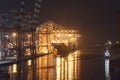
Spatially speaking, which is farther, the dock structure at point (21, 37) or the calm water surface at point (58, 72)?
the dock structure at point (21, 37)

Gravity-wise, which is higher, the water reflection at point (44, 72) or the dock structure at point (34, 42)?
the dock structure at point (34, 42)

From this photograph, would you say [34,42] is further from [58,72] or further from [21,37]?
[58,72]

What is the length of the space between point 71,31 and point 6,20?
46.9 meters

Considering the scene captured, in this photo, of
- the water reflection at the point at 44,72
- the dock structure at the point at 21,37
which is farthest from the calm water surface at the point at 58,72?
the dock structure at the point at 21,37

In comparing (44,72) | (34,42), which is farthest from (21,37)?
(44,72)

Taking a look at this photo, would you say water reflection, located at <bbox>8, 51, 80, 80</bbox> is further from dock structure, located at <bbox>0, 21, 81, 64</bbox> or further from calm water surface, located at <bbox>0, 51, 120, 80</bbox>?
dock structure, located at <bbox>0, 21, 81, 64</bbox>

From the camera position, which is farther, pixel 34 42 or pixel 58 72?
pixel 34 42

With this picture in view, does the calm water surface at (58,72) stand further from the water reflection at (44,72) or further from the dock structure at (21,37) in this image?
the dock structure at (21,37)

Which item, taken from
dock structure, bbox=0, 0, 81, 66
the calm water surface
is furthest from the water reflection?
dock structure, bbox=0, 0, 81, 66

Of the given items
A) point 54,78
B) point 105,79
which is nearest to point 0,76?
point 54,78

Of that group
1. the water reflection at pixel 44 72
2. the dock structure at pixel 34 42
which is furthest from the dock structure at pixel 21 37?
the water reflection at pixel 44 72

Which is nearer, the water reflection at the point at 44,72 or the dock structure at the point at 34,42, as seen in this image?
the water reflection at the point at 44,72

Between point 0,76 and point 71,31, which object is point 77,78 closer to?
point 0,76

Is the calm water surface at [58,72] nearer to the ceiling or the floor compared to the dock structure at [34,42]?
nearer to the floor
